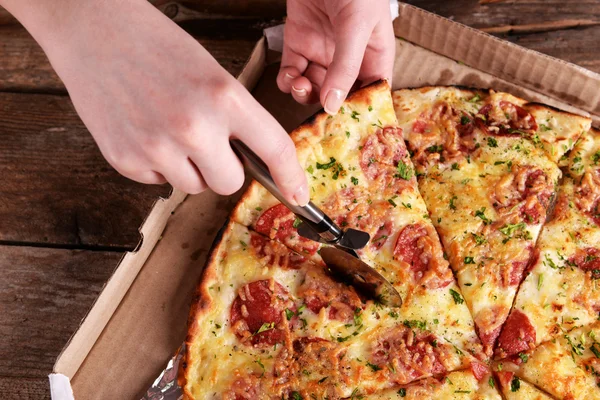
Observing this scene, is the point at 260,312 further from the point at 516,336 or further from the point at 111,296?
the point at 516,336

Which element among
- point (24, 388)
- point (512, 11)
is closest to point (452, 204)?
point (512, 11)

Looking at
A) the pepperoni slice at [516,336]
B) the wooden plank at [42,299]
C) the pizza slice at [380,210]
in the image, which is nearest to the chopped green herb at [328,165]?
the pizza slice at [380,210]

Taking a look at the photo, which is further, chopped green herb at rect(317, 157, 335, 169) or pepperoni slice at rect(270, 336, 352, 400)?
chopped green herb at rect(317, 157, 335, 169)

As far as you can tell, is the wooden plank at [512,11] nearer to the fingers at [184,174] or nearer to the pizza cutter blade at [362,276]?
the pizza cutter blade at [362,276]

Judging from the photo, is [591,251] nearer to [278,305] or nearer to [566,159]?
[566,159]

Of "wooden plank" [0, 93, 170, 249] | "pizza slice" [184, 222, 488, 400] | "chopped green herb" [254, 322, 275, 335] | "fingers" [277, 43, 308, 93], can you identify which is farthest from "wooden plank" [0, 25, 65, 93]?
"chopped green herb" [254, 322, 275, 335]

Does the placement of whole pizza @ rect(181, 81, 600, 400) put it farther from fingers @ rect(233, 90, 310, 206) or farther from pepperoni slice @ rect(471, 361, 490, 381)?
fingers @ rect(233, 90, 310, 206)
